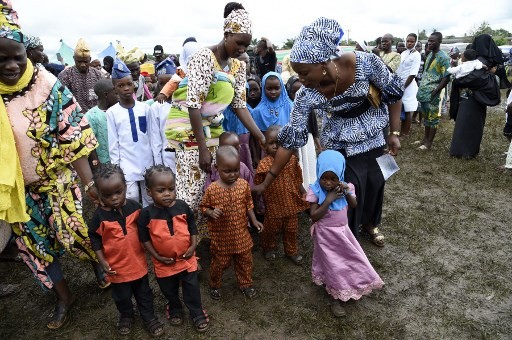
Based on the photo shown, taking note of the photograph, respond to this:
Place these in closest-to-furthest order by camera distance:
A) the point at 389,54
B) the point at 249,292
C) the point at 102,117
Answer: the point at 249,292 → the point at 102,117 → the point at 389,54

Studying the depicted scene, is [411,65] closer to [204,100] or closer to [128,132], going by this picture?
[204,100]

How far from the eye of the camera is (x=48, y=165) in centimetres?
247

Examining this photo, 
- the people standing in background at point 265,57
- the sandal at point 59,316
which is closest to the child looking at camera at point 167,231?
the sandal at point 59,316

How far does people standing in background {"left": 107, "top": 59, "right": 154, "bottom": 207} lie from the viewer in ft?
11.3

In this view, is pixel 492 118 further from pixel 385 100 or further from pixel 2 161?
pixel 2 161

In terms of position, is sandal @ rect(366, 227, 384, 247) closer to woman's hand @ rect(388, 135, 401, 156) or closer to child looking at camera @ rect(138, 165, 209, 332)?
woman's hand @ rect(388, 135, 401, 156)

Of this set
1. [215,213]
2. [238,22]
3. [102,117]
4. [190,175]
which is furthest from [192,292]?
[102,117]

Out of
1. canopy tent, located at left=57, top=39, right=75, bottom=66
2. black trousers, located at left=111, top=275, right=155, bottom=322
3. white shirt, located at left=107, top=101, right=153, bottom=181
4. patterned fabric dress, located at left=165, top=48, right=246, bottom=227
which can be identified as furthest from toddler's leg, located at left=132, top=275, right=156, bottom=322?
canopy tent, located at left=57, top=39, right=75, bottom=66

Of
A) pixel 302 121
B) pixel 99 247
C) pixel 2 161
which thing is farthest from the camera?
pixel 302 121

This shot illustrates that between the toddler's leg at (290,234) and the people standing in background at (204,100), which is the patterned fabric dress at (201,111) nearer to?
the people standing in background at (204,100)

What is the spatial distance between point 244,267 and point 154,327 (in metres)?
0.79

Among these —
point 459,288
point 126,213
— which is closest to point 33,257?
point 126,213

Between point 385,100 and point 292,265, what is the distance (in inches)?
66.1

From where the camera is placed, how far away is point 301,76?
254cm
